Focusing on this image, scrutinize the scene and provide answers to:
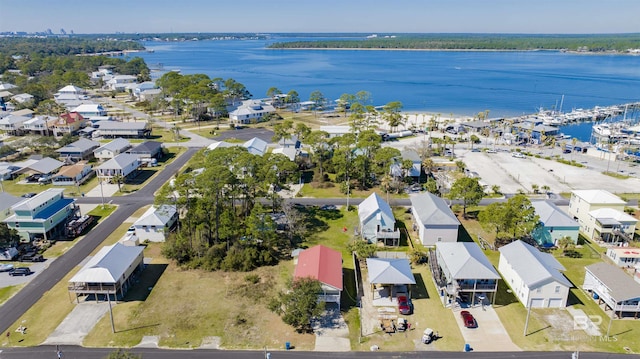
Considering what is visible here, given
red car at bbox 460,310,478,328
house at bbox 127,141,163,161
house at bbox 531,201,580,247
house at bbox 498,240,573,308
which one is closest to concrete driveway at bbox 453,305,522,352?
red car at bbox 460,310,478,328

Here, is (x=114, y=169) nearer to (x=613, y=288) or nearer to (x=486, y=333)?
(x=486, y=333)

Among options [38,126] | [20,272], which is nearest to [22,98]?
[38,126]

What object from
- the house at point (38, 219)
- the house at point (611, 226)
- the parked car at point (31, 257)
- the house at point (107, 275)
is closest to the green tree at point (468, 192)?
the house at point (611, 226)

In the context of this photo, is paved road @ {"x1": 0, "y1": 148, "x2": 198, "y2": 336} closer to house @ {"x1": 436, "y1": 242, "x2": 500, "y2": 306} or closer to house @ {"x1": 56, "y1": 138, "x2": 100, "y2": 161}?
house @ {"x1": 56, "y1": 138, "x2": 100, "y2": 161}

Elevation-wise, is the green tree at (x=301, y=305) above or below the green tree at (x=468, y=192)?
below

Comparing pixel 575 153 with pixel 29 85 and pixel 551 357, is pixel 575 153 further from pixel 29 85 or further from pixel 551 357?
pixel 29 85

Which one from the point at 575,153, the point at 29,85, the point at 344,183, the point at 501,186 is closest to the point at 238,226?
the point at 344,183

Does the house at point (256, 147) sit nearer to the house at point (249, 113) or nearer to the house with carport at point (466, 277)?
the house at point (249, 113)
